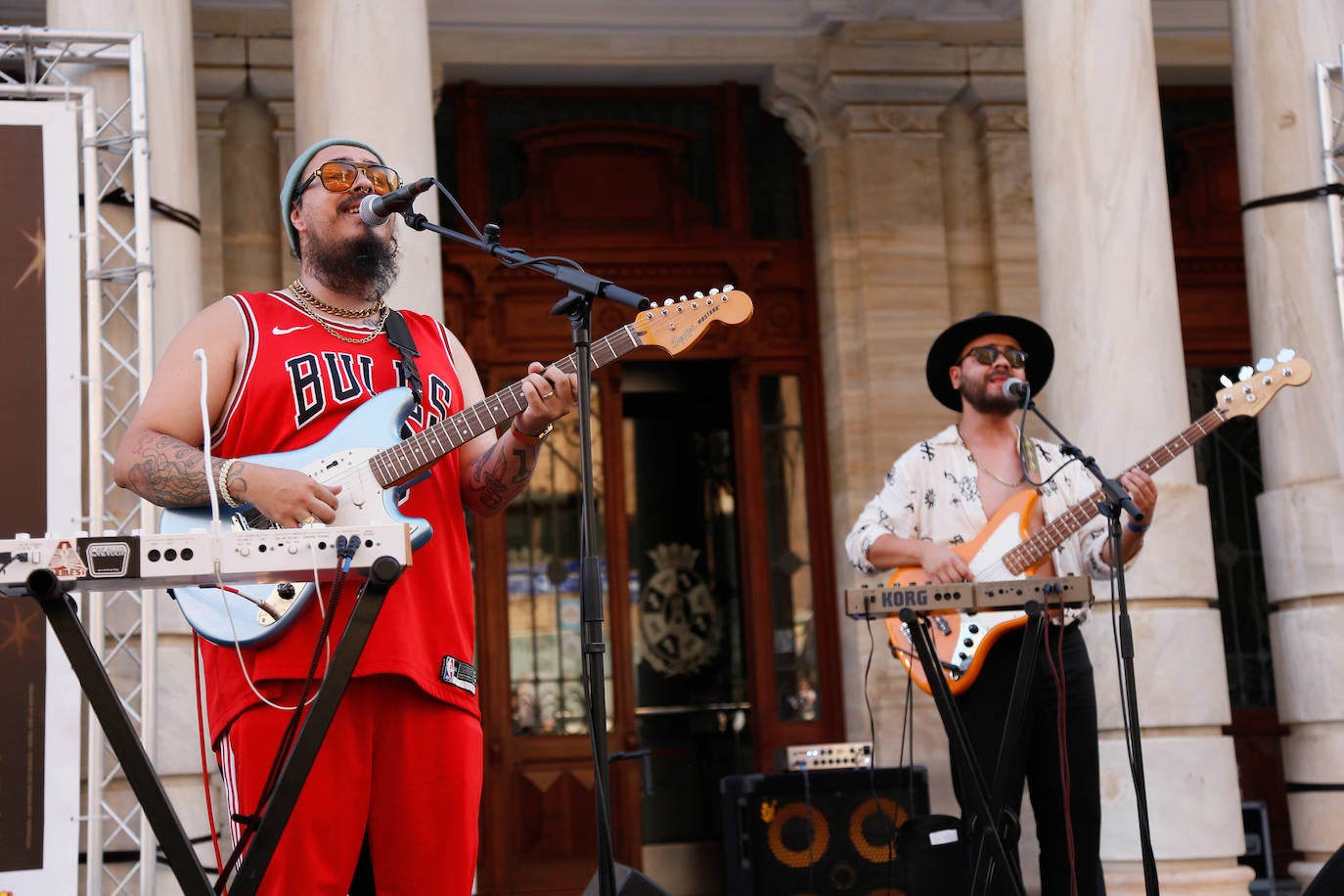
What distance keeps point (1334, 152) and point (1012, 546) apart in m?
2.69

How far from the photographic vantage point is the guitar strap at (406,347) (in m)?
3.22

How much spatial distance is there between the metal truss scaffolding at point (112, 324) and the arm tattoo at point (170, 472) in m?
1.83

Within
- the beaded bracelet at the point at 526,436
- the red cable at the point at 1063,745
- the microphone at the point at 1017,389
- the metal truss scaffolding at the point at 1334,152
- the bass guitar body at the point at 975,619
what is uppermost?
the metal truss scaffolding at the point at 1334,152

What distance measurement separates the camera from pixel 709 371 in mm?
8906

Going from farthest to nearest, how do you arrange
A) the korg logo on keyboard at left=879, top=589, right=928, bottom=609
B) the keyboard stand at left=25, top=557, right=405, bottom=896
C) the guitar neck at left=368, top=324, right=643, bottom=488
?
the korg logo on keyboard at left=879, top=589, right=928, bottom=609 < the guitar neck at left=368, top=324, right=643, bottom=488 < the keyboard stand at left=25, top=557, right=405, bottom=896

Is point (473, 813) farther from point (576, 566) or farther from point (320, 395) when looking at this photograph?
point (576, 566)

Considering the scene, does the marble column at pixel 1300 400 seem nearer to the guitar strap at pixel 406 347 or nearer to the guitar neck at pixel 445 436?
the guitar neck at pixel 445 436

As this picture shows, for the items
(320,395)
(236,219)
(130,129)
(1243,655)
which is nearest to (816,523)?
(1243,655)

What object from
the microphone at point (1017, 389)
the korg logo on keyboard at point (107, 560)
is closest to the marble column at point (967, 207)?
the microphone at point (1017, 389)

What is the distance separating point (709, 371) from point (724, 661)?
1.69m

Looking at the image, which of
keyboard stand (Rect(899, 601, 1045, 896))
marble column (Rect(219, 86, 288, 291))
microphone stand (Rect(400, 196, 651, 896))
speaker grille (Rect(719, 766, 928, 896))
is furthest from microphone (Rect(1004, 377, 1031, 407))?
marble column (Rect(219, 86, 288, 291))

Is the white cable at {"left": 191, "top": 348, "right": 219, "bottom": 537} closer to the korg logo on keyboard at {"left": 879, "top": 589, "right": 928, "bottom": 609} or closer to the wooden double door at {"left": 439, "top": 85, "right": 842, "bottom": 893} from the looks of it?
the korg logo on keyboard at {"left": 879, "top": 589, "right": 928, "bottom": 609}

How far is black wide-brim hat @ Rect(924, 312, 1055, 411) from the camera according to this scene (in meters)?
5.20

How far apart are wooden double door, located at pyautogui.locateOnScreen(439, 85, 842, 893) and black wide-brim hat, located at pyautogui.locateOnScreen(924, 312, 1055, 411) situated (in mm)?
2857
